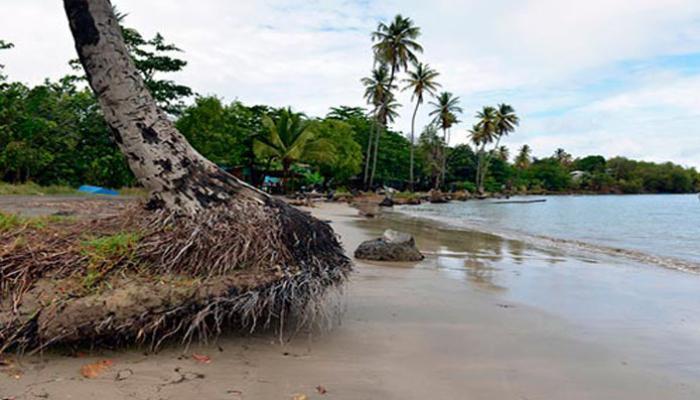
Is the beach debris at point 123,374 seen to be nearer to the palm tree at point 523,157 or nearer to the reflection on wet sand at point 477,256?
the reflection on wet sand at point 477,256

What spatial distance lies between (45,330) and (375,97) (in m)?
48.2

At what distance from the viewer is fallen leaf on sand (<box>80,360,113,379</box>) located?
10.3 ft

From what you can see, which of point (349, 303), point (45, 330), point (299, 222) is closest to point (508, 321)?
point (349, 303)

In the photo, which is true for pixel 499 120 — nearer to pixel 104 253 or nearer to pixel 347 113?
pixel 347 113

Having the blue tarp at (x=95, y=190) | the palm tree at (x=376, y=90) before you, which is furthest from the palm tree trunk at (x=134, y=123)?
the palm tree at (x=376, y=90)

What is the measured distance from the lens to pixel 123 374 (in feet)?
10.5

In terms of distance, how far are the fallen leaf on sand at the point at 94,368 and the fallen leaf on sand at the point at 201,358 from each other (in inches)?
21.4

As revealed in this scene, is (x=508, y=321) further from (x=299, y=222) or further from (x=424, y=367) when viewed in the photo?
(x=299, y=222)

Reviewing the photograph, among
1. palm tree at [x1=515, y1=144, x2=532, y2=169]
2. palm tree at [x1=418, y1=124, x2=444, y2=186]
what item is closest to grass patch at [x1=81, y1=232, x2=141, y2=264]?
palm tree at [x1=418, y1=124, x2=444, y2=186]

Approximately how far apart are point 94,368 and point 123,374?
221 mm

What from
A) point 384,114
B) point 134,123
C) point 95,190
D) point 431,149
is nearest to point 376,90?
point 384,114

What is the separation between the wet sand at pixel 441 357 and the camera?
3.14 metres

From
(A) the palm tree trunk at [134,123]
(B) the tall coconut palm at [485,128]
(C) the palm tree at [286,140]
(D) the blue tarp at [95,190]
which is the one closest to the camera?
(A) the palm tree trunk at [134,123]

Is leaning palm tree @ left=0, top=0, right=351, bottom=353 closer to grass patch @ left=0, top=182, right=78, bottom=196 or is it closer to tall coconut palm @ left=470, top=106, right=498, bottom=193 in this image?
grass patch @ left=0, top=182, right=78, bottom=196
